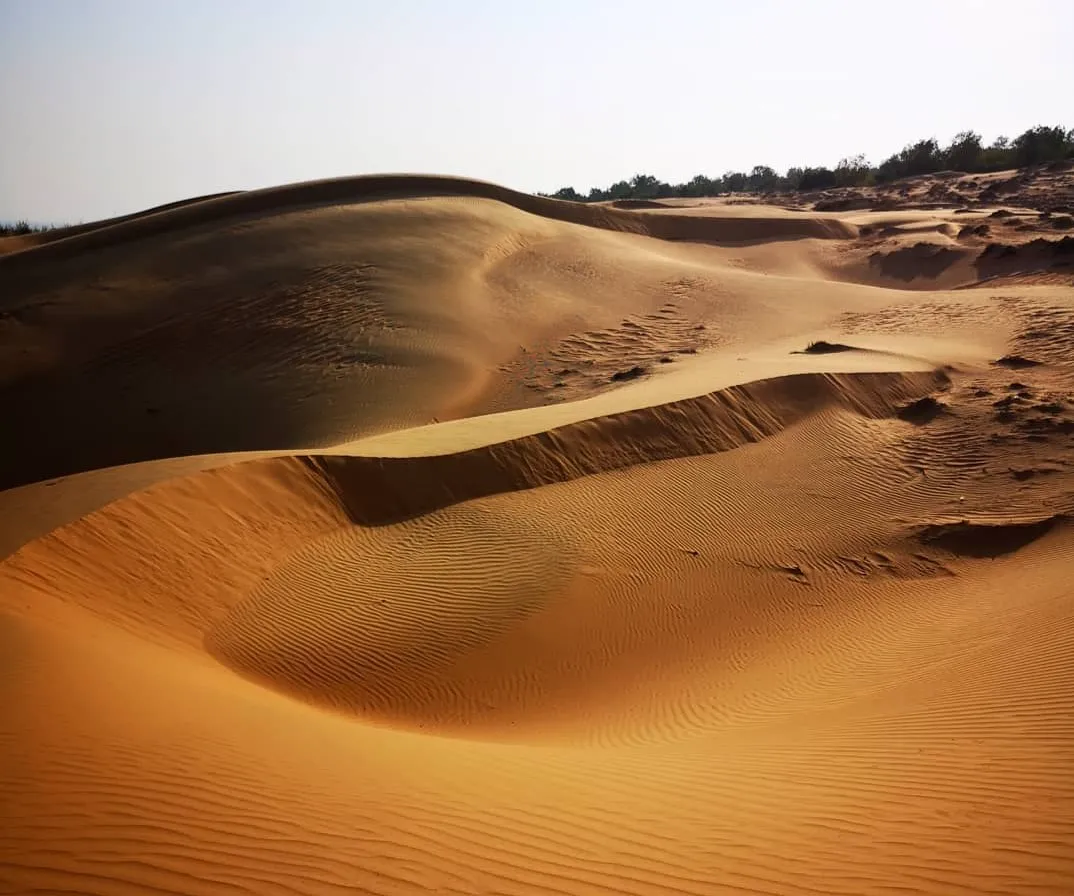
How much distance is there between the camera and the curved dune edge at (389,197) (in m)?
24.6

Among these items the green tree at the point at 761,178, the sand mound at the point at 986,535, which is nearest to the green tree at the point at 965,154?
the green tree at the point at 761,178

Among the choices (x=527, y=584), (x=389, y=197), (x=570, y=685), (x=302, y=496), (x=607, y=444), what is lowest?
(x=570, y=685)

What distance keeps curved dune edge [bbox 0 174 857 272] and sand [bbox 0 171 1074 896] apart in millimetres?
2591

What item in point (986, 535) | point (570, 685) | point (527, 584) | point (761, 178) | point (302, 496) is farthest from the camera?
point (761, 178)

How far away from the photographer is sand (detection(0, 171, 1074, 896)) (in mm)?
→ 3816

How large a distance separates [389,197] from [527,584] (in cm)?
2225

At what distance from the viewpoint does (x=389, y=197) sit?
1099 inches

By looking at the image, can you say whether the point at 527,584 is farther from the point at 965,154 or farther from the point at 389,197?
the point at 965,154

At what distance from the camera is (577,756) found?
5.29 m

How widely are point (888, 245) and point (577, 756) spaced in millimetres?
28047

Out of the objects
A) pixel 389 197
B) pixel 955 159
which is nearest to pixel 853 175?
pixel 955 159

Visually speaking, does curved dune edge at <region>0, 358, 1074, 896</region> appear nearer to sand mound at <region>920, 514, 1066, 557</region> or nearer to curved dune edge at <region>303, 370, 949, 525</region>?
curved dune edge at <region>303, 370, 949, 525</region>

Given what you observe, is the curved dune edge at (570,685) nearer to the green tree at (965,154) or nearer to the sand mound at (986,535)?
the sand mound at (986,535)

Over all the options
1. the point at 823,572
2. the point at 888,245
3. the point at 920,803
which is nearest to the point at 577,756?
the point at 920,803
